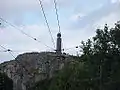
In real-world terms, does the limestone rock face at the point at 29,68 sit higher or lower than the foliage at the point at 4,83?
higher

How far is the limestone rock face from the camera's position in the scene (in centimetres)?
5019

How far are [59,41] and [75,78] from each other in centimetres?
378

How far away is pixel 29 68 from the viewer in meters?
51.8

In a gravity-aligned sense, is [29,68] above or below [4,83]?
above

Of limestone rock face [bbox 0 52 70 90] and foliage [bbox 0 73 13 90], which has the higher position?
limestone rock face [bbox 0 52 70 90]

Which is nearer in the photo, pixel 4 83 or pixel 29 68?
pixel 4 83

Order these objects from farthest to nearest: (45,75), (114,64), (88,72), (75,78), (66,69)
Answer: (45,75)
(66,69)
(75,78)
(88,72)
(114,64)

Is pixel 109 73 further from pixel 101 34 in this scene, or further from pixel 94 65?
pixel 101 34

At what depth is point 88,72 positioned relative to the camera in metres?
31.4

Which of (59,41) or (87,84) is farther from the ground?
(59,41)

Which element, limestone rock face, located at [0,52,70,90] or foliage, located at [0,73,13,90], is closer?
foliage, located at [0,73,13,90]

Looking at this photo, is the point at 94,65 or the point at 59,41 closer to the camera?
the point at 94,65

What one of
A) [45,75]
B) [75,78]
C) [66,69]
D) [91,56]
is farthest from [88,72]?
[45,75]

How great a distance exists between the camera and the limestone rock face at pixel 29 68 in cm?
5019
